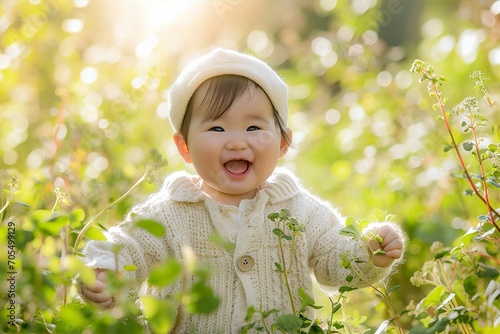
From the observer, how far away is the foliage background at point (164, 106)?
351 cm

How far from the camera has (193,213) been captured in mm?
2346

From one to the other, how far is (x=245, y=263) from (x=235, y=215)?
0.45 feet

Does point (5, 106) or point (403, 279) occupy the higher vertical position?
point (5, 106)

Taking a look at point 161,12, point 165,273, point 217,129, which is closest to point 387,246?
point 217,129

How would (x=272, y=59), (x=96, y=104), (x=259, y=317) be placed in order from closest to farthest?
(x=259, y=317), (x=96, y=104), (x=272, y=59)

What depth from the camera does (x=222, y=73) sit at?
2.32m

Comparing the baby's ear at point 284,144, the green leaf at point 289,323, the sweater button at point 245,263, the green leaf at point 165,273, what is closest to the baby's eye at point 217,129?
the baby's ear at point 284,144

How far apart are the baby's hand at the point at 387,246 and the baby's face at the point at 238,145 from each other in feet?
1.14

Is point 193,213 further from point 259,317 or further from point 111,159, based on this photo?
point 111,159

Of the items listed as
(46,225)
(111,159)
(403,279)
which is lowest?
(46,225)

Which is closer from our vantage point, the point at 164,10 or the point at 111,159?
the point at 111,159

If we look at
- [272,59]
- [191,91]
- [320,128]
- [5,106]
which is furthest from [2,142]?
[272,59]

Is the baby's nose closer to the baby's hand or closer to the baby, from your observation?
the baby

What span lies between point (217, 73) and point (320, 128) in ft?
10.1
